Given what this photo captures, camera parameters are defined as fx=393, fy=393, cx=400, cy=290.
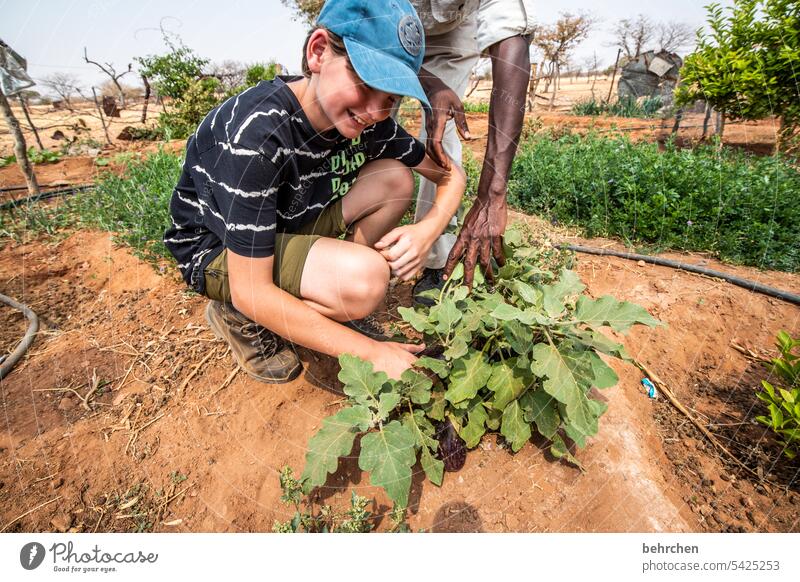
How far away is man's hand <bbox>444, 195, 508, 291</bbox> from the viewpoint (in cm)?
140

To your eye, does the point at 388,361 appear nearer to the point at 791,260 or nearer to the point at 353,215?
the point at 353,215

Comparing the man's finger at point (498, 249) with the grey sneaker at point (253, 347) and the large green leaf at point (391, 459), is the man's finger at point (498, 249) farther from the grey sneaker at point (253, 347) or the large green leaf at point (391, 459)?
the grey sneaker at point (253, 347)

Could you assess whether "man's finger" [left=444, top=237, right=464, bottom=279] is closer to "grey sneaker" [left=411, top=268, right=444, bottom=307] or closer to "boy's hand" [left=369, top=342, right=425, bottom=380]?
"boy's hand" [left=369, top=342, right=425, bottom=380]

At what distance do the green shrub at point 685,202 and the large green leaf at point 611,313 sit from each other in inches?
66.2

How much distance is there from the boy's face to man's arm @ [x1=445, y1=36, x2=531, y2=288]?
48 centimetres

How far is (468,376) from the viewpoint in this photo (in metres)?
1.19

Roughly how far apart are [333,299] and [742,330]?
1.99m

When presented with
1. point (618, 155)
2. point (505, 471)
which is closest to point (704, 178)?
point (618, 155)

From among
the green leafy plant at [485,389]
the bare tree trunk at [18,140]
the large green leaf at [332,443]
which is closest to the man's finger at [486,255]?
the green leafy plant at [485,389]

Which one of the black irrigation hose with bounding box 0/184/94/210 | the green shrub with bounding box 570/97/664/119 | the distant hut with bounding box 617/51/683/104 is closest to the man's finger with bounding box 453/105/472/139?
the black irrigation hose with bounding box 0/184/94/210

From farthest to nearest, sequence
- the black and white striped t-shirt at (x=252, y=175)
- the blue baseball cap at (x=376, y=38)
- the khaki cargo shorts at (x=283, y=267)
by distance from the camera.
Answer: the khaki cargo shorts at (x=283, y=267)
the black and white striped t-shirt at (x=252, y=175)
the blue baseball cap at (x=376, y=38)

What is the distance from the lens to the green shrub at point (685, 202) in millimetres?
2383

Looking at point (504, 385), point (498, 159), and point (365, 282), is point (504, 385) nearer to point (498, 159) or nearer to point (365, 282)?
point (365, 282)

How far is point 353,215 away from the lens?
68.9 inches
